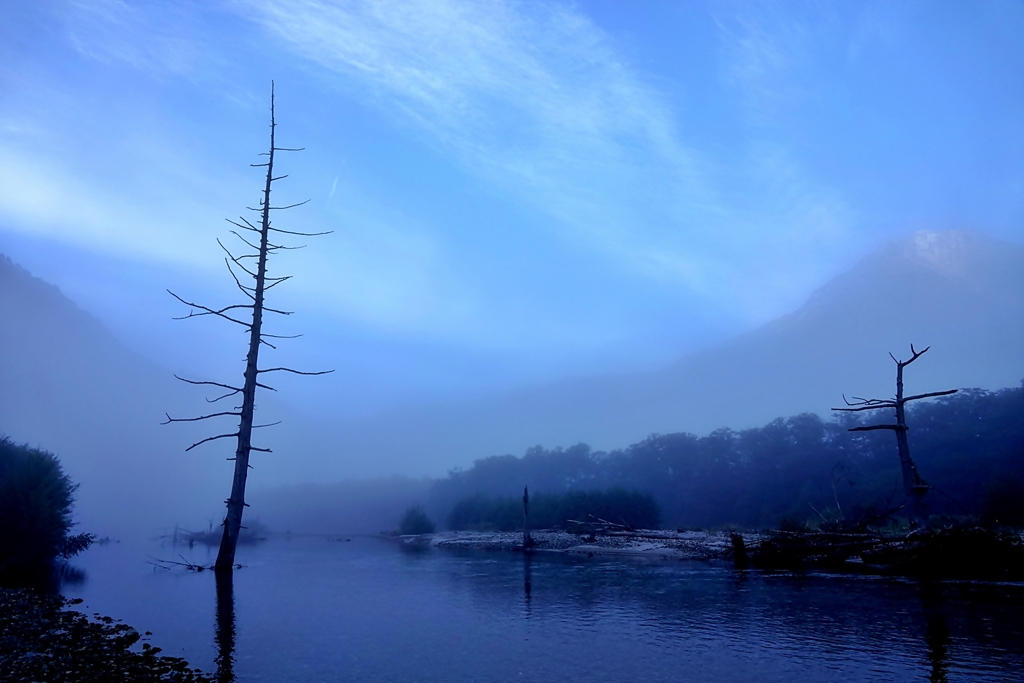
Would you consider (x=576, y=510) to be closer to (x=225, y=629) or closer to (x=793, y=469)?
(x=793, y=469)

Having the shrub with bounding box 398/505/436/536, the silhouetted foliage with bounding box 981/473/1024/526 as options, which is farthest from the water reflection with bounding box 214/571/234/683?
the shrub with bounding box 398/505/436/536

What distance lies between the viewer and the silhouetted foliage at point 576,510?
67.1m

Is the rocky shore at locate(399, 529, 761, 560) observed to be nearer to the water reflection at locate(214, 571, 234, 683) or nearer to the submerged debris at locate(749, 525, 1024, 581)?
the submerged debris at locate(749, 525, 1024, 581)

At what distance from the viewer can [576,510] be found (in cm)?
6938

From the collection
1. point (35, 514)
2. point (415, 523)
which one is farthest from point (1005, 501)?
point (415, 523)

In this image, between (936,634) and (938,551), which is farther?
(938,551)

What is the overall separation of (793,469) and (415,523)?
51.8m

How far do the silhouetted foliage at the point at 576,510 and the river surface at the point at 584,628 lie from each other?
4157 centimetres

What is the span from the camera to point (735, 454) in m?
103

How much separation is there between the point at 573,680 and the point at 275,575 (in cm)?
1797

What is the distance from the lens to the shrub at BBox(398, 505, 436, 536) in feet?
293

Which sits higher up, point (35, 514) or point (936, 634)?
point (35, 514)

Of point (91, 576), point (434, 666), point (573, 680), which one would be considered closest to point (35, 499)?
point (91, 576)

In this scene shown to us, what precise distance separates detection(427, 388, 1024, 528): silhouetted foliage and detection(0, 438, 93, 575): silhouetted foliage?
112 ft
